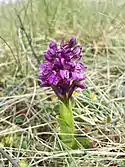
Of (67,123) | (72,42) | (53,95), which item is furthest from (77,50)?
(53,95)

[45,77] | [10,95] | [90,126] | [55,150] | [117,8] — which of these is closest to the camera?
[45,77]

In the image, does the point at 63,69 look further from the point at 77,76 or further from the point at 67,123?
the point at 67,123

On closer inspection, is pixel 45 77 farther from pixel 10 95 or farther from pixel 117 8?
pixel 117 8

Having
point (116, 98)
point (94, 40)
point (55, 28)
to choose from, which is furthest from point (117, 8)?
point (116, 98)

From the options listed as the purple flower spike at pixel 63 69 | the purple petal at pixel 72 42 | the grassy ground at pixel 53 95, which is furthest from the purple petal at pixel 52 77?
the grassy ground at pixel 53 95

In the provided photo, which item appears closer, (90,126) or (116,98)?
(90,126)

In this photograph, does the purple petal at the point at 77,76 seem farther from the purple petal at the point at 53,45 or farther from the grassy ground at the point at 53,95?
the grassy ground at the point at 53,95
